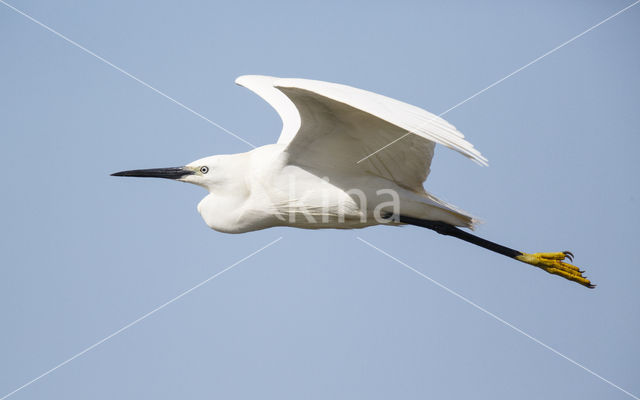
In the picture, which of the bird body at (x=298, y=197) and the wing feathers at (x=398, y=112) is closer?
the wing feathers at (x=398, y=112)

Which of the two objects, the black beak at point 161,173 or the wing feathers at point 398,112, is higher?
the wing feathers at point 398,112

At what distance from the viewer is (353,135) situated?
6.11m

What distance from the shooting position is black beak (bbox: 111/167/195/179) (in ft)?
22.6

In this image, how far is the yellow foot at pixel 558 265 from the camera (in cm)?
689

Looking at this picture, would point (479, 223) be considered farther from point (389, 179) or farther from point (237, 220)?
point (237, 220)

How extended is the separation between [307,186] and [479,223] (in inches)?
52.8

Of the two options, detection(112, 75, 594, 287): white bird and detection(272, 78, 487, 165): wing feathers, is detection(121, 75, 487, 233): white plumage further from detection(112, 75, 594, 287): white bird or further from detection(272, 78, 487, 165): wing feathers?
detection(272, 78, 487, 165): wing feathers

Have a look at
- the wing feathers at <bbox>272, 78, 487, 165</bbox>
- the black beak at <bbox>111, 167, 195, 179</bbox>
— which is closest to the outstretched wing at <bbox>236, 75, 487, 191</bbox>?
the wing feathers at <bbox>272, 78, 487, 165</bbox>

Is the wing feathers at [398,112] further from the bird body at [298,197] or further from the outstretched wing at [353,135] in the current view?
the bird body at [298,197]

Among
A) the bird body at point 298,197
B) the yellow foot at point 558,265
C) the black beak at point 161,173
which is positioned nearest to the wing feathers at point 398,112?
the bird body at point 298,197

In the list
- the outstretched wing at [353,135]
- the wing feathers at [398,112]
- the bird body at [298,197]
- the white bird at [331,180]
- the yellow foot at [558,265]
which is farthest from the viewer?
the yellow foot at [558,265]

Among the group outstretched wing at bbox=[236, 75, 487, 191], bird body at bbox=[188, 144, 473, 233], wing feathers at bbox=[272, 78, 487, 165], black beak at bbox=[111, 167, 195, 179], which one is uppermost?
wing feathers at bbox=[272, 78, 487, 165]

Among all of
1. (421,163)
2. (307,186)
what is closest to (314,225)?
(307,186)

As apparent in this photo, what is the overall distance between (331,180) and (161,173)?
1.50 meters
